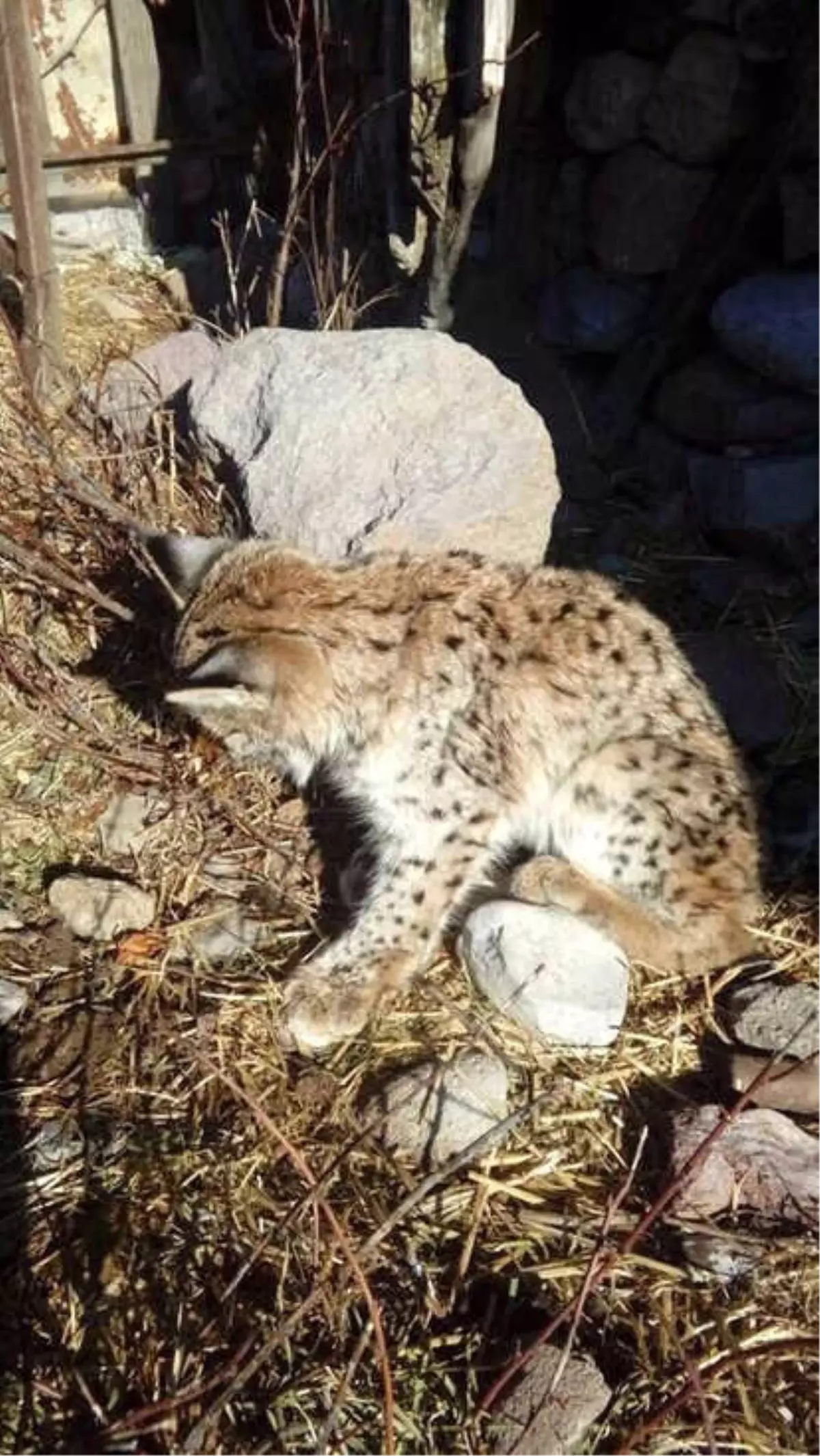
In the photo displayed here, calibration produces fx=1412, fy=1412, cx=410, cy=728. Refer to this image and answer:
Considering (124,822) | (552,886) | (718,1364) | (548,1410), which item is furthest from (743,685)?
(548,1410)

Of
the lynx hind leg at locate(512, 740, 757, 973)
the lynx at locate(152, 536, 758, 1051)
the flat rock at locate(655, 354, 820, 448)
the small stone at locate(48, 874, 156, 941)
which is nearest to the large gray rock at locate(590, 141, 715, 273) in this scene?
the flat rock at locate(655, 354, 820, 448)

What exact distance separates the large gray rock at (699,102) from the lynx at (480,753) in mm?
2772

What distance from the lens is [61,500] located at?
5.27m

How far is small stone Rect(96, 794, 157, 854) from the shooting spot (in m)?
4.64

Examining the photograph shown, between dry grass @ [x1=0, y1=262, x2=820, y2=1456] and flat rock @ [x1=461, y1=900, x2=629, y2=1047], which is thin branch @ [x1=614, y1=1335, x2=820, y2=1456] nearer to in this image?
dry grass @ [x1=0, y1=262, x2=820, y2=1456]

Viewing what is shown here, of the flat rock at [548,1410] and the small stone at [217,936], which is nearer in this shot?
the flat rock at [548,1410]

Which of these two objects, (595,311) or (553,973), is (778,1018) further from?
(595,311)

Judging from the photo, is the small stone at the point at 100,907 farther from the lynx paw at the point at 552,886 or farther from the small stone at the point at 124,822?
the lynx paw at the point at 552,886

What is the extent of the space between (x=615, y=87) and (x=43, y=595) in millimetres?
3259

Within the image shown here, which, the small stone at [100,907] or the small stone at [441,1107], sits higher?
the small stone at [100,907]

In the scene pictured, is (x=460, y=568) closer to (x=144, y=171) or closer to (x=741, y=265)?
(x=741, y=265)

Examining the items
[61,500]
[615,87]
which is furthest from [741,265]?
[61,500]

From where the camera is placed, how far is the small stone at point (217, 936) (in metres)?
4.33

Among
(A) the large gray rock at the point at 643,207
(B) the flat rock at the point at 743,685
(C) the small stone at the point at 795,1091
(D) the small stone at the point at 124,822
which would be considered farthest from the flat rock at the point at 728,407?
(C) the small stone at the point at 795,1091
